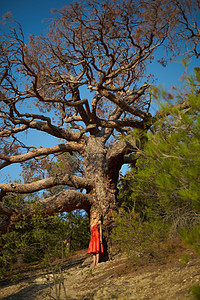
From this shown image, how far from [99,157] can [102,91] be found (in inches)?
113

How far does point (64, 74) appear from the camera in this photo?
11.2 metres

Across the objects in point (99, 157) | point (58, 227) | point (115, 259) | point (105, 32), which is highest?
point (105, 32)

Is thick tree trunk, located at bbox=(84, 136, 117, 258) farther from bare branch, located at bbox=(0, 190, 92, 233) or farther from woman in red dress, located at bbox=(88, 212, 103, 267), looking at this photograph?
bare branch, located at bbox=(0, 190, 92, 233)

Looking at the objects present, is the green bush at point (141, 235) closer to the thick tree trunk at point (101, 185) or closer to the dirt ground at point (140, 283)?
the dirt ground at point (140, 283)

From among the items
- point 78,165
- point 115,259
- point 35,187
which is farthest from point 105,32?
point 78,165

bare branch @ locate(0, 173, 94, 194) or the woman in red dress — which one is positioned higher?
bare branch @ locate(0, 173, 94, 194)

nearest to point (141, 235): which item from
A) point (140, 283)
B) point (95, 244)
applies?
point (140, 283)

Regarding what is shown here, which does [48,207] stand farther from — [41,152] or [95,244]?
[41,152]

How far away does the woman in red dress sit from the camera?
9379 millimetres

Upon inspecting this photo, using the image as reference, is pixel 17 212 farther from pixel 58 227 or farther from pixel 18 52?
pixel 18 52

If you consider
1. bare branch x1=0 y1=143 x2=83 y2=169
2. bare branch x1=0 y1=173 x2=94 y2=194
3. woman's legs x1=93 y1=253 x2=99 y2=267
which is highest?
bare branch x1=0 y1=143 x2=83 y2=169

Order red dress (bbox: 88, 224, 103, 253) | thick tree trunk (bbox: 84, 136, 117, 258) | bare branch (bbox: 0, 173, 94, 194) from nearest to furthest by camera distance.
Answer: bare branch (bbox: 0, 173, 94, 194) < red dress (bbox: 88, 224, 103, 253) < thick tree trunk (bbox: 84, 136, 117, 258)

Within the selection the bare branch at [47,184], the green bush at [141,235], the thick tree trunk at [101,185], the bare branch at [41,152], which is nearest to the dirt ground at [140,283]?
the green bush at [141,235]

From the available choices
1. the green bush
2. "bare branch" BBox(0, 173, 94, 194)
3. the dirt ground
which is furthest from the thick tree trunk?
the green bush
